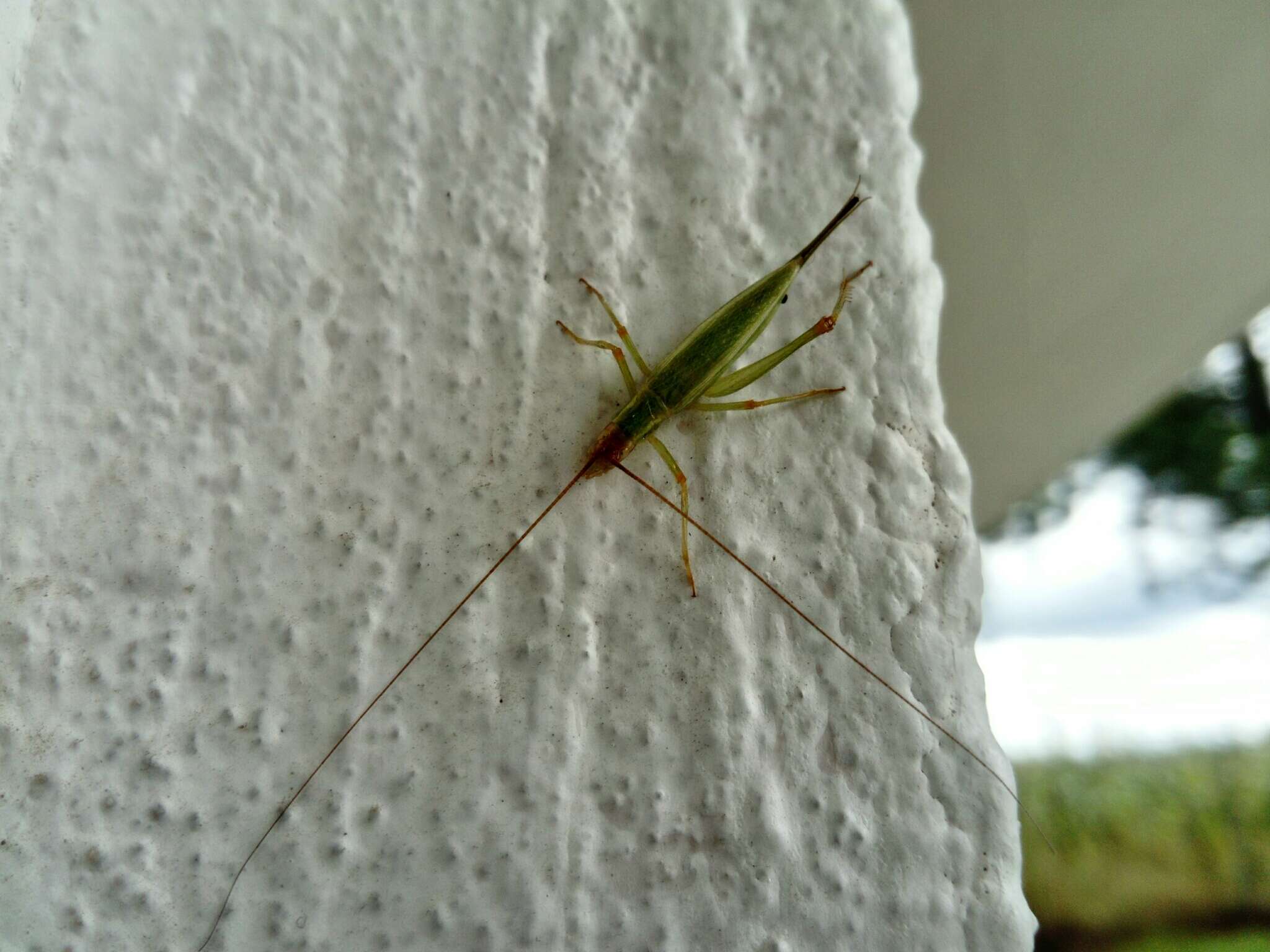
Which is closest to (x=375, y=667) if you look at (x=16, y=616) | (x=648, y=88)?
(x=16, y=616)

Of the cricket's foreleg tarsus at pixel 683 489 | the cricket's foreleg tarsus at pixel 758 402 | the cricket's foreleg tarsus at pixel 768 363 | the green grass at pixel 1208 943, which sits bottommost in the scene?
the green grass at pixel 1208 943

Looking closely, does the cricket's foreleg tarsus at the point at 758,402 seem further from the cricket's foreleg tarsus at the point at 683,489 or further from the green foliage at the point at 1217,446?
the green foliage at the point at 1217,446

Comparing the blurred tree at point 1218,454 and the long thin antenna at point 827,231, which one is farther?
the blurred tree at point 1218,454

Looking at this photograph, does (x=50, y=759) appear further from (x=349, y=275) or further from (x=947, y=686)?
(x=947, y=686)

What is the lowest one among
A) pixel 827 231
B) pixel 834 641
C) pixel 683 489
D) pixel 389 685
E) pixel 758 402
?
pixel 389 685

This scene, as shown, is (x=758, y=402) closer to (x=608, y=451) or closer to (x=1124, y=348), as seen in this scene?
(x=608, y=451)

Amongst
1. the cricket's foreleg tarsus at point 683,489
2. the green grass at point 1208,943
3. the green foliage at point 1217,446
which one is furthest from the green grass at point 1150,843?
the cricket's foreleg tarsus at point 683,489

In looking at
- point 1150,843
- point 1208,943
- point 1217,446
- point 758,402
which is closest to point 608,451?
point 758,402
